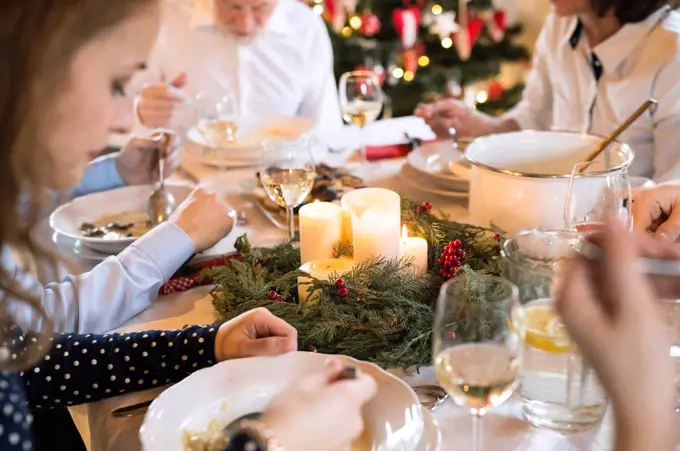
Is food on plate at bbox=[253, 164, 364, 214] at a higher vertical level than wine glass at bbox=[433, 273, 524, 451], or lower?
lower

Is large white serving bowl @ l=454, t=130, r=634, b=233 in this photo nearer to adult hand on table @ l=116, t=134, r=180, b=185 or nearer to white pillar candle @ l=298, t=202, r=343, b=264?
white pillar candle @ l=298, t=202, r=343, b=264

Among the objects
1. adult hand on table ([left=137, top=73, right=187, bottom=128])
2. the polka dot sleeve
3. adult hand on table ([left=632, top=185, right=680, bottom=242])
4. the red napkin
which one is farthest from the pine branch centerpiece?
adult hand on table ([left=137, top=73, right=187, bottom=128])

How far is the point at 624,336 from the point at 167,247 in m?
0.78

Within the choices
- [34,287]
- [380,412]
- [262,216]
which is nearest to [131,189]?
[262,216]

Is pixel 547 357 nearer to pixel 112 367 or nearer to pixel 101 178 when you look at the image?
pixel 112 367

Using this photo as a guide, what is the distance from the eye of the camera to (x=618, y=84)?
72.6 inches

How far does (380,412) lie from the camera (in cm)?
80

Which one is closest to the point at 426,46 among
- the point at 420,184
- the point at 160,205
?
the point at 420,184

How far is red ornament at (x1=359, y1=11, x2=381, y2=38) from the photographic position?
11.5 ft

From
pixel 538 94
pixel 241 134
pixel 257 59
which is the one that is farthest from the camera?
pixel 257 59

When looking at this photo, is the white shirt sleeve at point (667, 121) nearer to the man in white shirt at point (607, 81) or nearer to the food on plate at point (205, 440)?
the man in white shirt at point (607, 81)

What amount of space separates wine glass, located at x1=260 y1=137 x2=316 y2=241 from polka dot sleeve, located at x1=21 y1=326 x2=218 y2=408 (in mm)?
419

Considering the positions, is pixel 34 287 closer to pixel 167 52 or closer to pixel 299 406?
pixel 299 406

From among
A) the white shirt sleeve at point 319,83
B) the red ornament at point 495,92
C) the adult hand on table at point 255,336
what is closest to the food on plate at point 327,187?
the adult hand on table at point 255,336
